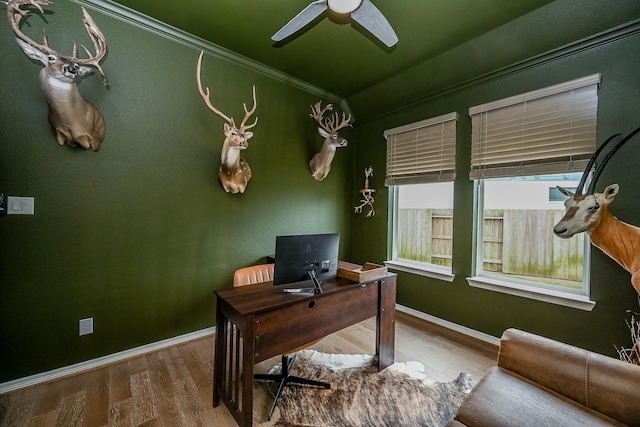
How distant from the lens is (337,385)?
191 centimetres

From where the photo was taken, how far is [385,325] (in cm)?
214

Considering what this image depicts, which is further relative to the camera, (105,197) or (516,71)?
(516,71)

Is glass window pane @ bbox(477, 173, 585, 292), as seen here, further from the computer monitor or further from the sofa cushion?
the computer monitor

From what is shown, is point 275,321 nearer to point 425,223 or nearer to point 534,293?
A: point 534,293

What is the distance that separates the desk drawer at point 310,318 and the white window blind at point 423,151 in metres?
1.74

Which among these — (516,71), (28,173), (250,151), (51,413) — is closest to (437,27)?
(516,71)

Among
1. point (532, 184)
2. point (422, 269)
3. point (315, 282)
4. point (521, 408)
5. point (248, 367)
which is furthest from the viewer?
point (422, 269)

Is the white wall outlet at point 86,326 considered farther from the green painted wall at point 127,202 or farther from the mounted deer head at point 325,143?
the mounted deer head at point 325,143

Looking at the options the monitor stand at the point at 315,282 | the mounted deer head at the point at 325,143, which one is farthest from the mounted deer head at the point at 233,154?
the monitor stand at the point at 315,282

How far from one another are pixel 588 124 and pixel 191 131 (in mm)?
3559

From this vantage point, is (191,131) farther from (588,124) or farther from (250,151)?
(588,124)

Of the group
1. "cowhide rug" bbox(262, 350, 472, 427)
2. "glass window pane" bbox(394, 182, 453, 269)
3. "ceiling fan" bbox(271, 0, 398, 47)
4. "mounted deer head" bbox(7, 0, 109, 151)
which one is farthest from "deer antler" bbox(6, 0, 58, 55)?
"glass window pane" bbox(394, 182, 453, 269)

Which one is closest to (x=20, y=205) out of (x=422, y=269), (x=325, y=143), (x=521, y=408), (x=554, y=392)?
(x=325, y=143)

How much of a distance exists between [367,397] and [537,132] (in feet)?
8.88
